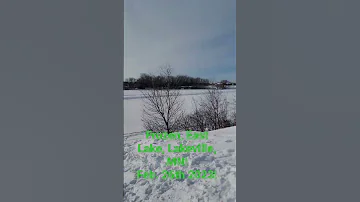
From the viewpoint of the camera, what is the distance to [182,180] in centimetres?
124

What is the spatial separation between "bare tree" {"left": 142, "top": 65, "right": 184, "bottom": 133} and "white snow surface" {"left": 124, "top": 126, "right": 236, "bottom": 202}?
9cm

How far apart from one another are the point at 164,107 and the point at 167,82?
0.17m

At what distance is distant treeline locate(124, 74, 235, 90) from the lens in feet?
4.24

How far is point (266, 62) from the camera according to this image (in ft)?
3.14

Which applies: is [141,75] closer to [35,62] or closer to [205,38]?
[205,38]

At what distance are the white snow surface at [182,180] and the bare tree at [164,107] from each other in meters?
0.09

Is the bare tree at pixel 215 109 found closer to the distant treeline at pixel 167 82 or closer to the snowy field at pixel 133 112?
the distant treeline at pixel 167 82

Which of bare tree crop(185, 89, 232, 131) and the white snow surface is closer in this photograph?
the white snow surface

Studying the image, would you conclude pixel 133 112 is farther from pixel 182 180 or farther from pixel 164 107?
pixel 182 180

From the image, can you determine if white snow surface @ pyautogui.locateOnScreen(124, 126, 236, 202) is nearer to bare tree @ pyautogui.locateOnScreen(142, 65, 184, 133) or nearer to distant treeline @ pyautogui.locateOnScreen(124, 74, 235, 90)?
bare tree @ pyautogui.locateOnScreen(142, 65, 184, 133)

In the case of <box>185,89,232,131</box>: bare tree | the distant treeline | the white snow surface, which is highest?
the distant treeline

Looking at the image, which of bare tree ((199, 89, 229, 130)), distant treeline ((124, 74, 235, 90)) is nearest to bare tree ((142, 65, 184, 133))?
distant treeline ((124, 74, 235, 90))

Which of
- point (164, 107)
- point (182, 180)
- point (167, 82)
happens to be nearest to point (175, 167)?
point (182, 180)

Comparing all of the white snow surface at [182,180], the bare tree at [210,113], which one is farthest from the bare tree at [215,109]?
the white snow surface at [182,180]
